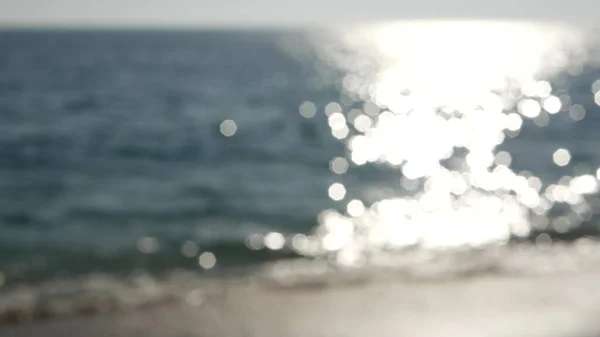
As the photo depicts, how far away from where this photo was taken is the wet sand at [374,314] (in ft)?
23.1

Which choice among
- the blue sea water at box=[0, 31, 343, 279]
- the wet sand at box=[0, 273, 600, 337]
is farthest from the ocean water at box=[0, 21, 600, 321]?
the wet sand at box=[0, 273, 600, 337]

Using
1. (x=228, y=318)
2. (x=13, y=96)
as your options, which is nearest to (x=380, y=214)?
(x=228, y=318)

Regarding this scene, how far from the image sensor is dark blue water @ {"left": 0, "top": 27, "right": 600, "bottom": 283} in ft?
38.2

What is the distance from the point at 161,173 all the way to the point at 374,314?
419 inches

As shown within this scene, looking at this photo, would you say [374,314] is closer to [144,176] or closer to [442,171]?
[144,176]

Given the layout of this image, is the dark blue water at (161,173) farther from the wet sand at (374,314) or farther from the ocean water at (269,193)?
the wet sand at (374,314)

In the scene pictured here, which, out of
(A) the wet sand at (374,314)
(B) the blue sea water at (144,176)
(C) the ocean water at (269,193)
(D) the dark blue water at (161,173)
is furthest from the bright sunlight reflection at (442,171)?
(A) the wet sand at (374,314)

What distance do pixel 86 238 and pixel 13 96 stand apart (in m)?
24.1

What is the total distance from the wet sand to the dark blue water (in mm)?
2912

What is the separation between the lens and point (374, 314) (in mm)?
7477

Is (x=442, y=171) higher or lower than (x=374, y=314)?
higher

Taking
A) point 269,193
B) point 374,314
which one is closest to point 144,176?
point 269,193

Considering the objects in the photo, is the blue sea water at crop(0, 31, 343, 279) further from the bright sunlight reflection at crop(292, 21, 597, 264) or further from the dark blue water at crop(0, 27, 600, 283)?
the bright sunlight reflection at crop(292, 21, 597, 264)

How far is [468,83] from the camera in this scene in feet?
173
